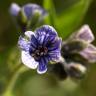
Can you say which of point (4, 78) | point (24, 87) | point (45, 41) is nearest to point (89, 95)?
point (24, 87)

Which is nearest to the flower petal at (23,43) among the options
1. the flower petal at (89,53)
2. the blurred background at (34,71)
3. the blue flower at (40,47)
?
the blue flower at (40,47)

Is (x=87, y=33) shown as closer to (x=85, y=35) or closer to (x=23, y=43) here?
(x=85, y=35)

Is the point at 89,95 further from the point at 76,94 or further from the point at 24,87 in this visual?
the point at 24,87

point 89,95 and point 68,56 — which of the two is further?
point 89,95

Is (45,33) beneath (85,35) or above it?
above

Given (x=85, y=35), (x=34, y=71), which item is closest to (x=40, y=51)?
(x=85, y=35)

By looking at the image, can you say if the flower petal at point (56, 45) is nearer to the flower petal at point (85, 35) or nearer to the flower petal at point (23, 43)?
the flower petal at point (23, 43)
